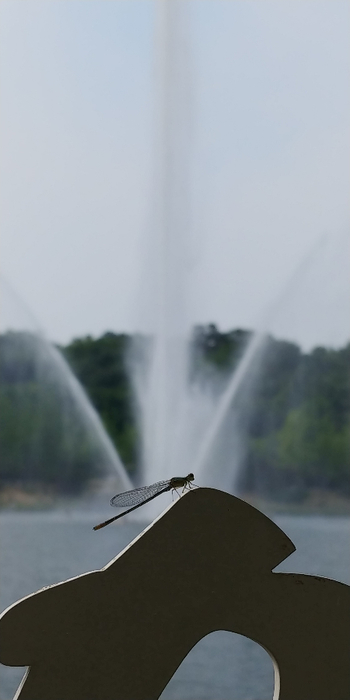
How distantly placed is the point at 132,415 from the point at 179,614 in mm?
29783

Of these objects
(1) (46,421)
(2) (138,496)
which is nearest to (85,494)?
(1) (46,421)

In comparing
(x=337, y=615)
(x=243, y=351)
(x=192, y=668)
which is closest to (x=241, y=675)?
(x=192, y=668)

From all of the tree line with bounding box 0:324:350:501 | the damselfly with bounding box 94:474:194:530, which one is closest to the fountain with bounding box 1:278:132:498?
the tree line with bounding box 0:324:350:501

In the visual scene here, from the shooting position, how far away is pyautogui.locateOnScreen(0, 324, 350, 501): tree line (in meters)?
35.8

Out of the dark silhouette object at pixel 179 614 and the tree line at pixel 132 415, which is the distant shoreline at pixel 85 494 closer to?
the tree line at pixel 132 415

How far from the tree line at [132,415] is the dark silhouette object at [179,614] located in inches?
1110

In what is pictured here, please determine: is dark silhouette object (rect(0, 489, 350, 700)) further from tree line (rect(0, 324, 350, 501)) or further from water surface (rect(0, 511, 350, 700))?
tree line (rect(0, 324, 350, 501))

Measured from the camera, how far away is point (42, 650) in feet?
17.4

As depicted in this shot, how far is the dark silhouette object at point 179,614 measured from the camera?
5.34m

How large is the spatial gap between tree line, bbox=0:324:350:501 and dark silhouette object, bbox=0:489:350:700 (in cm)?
2819

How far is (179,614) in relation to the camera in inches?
218

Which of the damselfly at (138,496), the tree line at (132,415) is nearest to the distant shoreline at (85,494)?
the tree line at (132,415)

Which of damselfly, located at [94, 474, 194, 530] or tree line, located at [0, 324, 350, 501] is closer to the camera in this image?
damselfly, located at [94, 474, 194, 530]

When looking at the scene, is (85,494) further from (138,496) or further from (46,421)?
(138,496)
